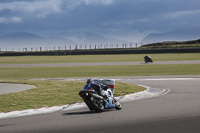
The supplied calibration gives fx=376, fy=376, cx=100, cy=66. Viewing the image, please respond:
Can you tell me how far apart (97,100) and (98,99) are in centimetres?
6

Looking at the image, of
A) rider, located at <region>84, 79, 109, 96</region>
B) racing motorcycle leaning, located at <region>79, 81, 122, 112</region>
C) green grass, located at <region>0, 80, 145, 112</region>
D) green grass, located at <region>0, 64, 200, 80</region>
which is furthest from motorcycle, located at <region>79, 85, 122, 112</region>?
green grass, located at <region>0, 64, 200, 80</region>

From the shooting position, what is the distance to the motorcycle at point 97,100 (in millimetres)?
11891

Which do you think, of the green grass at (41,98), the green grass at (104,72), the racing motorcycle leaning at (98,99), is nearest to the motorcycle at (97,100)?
the racing motorcycle leaning at (98,99)

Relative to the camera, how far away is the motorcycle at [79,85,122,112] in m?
11.9

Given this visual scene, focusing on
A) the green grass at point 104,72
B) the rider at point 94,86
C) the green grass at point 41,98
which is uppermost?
the rider at point 94,86

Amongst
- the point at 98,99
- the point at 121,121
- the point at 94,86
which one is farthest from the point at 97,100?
the point at 121,121

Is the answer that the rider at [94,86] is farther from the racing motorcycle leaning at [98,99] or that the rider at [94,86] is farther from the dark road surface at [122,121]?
the dark road surface at [122,121]

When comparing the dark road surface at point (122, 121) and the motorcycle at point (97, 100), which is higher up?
the motorcycle at point (97, 100)

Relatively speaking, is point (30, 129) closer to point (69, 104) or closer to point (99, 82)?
point (99, 82)

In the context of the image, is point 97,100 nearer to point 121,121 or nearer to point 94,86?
point 94,86

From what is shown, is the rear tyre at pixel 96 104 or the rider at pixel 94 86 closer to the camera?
the rear tyre at pixel 96 104

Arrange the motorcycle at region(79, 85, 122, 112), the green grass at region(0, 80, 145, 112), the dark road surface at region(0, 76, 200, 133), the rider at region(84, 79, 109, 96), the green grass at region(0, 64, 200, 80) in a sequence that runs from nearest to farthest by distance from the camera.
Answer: the dark road surface at region(0, 76, 200, 133), the motorcycle at region(79, 85, 122, 112), the rider at region(84, 79, 109, 96), the green grass at region(0, 80, 145, 112), the green grass at region(0, 64, 200, 80)

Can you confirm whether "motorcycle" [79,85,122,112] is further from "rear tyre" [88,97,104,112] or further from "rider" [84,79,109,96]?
"rider" [84,79,109,96]

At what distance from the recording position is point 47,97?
1667 cm
